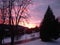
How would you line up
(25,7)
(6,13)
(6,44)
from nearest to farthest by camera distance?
(6,13), (25,7), (6,44)

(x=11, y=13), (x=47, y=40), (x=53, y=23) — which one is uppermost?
(x=11, y=13)

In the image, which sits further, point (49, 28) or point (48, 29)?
point (48, 29)

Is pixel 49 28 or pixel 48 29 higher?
pixel 49 28

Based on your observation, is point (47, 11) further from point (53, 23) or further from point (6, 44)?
point (6, 44)

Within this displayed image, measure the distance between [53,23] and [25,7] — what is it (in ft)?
26.8

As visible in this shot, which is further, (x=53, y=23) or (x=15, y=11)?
(x=53, y=23)

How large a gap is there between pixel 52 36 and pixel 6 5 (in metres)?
10.4

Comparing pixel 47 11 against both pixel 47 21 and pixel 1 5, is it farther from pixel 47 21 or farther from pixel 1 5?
pixel 1 5

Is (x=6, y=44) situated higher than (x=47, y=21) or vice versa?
(x=47, y=21)

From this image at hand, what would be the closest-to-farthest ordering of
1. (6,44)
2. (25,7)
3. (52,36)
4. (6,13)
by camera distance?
(6,13), (25,7), (6,44), (52,36)

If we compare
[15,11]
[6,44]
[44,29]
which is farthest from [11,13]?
[44,29]

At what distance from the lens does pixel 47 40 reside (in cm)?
2742

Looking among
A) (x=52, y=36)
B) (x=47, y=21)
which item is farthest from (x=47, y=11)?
(x=52, y=36)

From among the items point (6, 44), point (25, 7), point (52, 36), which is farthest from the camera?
point (52, 36)
